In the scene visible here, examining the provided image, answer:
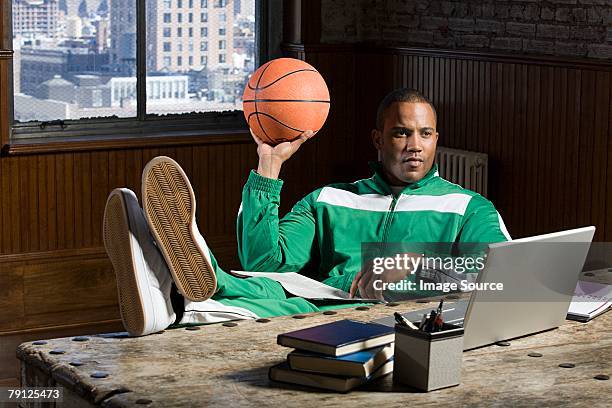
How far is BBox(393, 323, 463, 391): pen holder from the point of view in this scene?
211 centimetres

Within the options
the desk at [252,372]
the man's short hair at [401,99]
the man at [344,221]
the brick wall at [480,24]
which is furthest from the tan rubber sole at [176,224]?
the brick wall at [480,24]

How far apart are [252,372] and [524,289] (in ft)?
2.06

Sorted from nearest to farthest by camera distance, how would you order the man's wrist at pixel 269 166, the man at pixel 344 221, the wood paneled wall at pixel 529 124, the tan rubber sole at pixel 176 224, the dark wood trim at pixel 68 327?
1. the tan rubber sole at pixel 176 224
2. the man at pixel 344 221
3. the man's wrist at pixel 269 166
4. the wood paneled wall at pixel 529 124
5. the dark wood trim at pixel 68 327

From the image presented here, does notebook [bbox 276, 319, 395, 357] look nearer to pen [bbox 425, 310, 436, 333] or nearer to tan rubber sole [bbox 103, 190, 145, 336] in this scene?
pen [bbox 425, 310, 436, 333]

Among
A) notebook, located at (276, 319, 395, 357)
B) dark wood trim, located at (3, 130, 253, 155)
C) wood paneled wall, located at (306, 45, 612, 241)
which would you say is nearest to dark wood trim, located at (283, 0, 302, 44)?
wood paneled wall, located at (306, 45, 612, 241)

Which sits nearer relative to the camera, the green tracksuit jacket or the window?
the green tracksuit jacket

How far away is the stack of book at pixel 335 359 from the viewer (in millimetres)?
2107

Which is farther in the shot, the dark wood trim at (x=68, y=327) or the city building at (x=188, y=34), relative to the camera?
the city building at (x=188, y=34)

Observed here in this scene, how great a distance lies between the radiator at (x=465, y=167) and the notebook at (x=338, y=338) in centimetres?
345

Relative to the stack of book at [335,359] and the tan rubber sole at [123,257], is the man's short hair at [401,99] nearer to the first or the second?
the tan rubber sole at [123,257]

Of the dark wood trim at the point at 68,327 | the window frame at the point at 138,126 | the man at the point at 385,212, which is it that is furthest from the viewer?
the window frame at the point at 138,126

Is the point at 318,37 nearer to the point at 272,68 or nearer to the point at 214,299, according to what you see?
the point at 272,68

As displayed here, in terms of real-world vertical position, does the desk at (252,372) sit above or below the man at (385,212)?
below

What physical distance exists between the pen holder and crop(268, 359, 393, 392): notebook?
6cm
